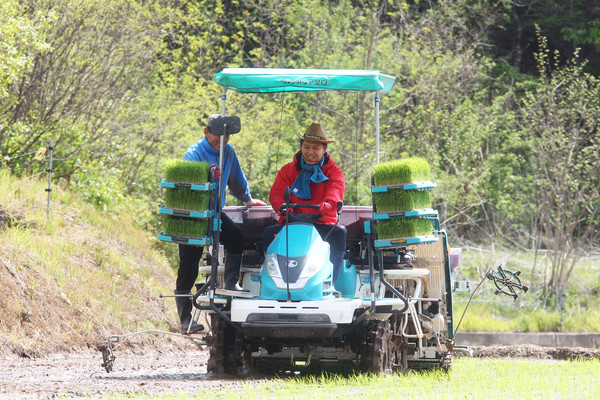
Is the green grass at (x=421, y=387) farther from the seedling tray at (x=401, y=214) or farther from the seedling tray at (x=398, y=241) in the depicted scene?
the seedling tray at (x=401, y=214)

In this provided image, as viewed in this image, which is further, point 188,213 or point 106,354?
point 106,354

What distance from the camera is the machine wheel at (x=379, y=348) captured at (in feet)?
29.3

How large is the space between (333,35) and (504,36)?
31.6ft

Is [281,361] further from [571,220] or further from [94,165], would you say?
[571,220]

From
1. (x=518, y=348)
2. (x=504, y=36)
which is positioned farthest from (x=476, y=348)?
(x=504, y=36)

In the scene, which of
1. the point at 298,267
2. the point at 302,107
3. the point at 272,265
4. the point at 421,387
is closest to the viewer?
the point at 421,387

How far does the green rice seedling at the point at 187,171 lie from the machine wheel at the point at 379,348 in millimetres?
2068

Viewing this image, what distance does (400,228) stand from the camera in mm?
9016

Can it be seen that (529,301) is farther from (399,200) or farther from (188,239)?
(188,239)

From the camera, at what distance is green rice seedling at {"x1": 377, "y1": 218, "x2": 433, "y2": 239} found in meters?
9.00

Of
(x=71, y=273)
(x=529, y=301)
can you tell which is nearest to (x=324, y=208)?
(x=71, y=273)

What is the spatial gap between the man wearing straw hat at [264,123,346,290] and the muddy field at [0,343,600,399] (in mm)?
1640

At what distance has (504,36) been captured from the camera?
1174 inches

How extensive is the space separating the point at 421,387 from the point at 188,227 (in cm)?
265
